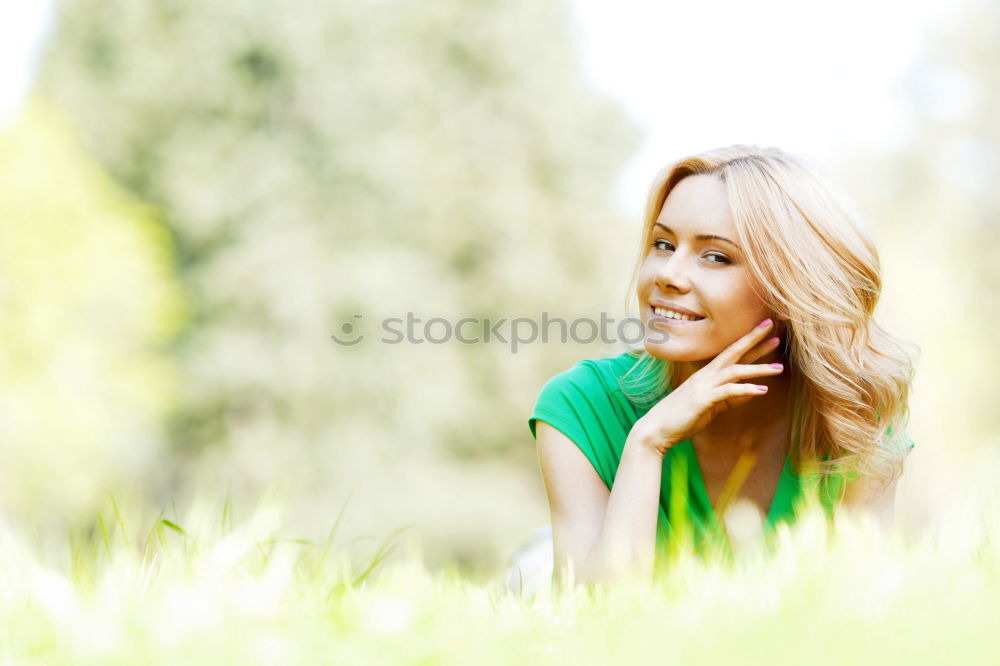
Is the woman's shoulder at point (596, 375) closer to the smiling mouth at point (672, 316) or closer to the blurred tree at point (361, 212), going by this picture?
the smiling mouth at point (672, 316)

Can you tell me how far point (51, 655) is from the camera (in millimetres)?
1326

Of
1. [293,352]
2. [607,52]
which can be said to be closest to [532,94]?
[607,52]

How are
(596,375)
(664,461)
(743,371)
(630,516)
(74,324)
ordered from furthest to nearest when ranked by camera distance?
(74,324) → (596,375) → (664,461) → (743,371) → (630,516)

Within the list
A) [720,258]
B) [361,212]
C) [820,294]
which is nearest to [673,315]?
[720,258]

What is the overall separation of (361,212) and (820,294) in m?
15.6

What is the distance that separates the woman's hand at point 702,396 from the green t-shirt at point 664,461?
243 mm

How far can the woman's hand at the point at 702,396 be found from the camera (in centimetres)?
245

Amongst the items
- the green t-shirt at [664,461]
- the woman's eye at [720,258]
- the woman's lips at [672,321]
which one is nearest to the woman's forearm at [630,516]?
the green t-shirt at [664,461]

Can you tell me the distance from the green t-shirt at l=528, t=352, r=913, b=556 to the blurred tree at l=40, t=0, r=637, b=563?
Answer: 1358 centimetres

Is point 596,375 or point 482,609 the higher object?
point 596,375

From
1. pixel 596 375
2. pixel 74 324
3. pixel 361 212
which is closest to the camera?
pixel 596 375

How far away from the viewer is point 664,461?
2.82m

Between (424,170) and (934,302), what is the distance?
1009 centimetres

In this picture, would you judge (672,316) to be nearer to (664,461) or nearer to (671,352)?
(671,352)
